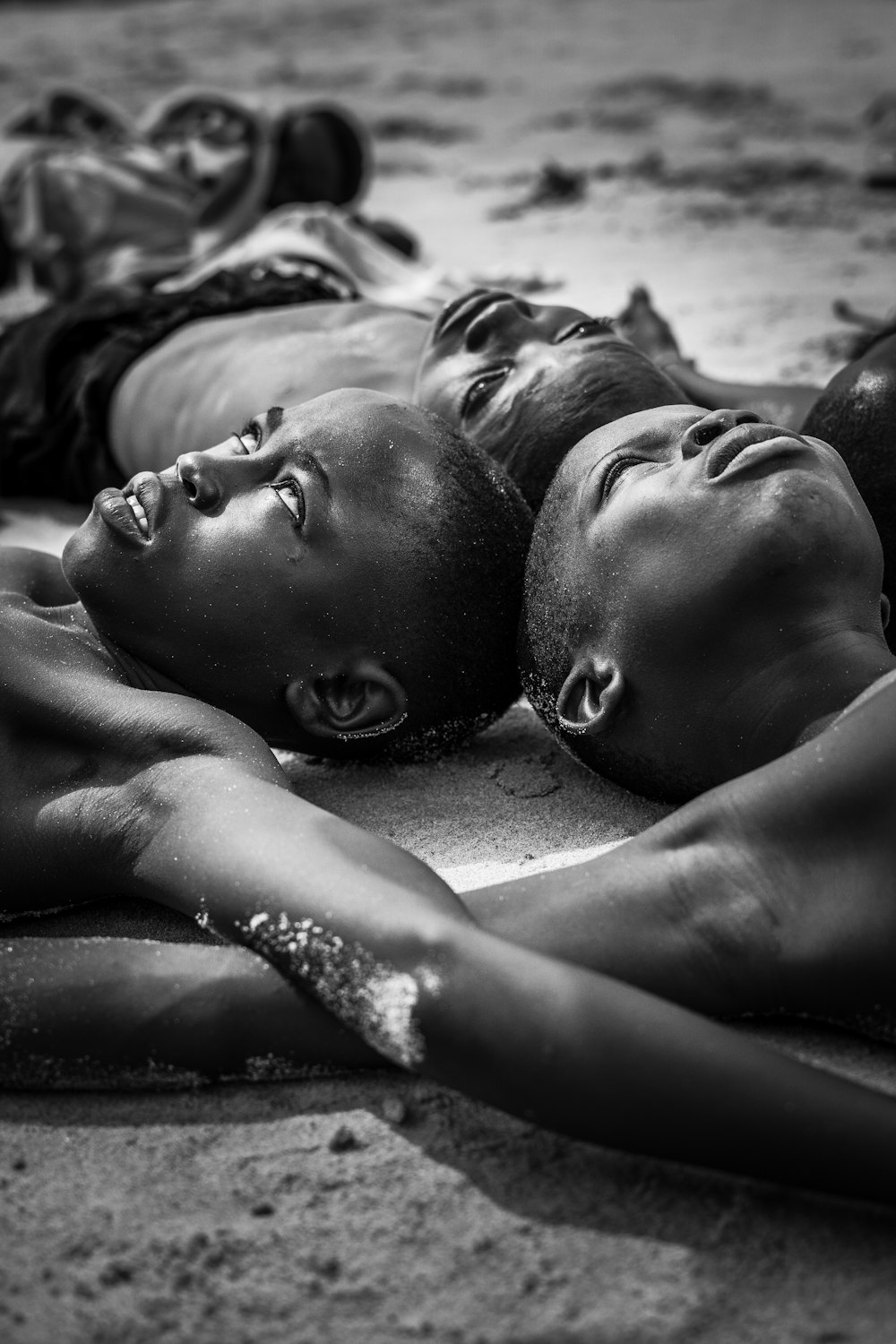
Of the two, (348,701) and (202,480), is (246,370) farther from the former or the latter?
(348,701)

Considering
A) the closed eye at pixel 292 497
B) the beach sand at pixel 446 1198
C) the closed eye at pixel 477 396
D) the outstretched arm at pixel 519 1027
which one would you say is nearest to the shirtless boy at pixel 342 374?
the closed eye at pixel 477 396

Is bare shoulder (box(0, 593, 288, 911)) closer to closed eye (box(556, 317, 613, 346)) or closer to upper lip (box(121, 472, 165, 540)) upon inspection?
upper lip (box(121, 472, 165, 540))

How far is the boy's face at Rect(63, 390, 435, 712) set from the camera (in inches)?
71.6

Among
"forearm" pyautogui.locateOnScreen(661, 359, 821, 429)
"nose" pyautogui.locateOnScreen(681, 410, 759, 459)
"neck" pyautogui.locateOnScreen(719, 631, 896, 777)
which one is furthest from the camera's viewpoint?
"forearm" pyautogui.locateOnScreen(661, 359, 821, 429)

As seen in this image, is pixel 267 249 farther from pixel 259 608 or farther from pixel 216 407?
pixel 259 608

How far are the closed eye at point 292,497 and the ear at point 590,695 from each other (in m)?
0.38

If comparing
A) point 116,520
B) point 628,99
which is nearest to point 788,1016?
point 116,520

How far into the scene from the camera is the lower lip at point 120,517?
1.87 m

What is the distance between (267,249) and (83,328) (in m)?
0.61

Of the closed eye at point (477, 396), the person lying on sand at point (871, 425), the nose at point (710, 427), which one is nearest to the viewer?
the nose at point (710, 427)

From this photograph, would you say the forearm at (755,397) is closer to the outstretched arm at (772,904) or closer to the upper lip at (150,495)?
the upper lip at (150,495)

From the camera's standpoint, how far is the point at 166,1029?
1.44 metres

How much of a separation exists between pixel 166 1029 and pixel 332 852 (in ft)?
0.76

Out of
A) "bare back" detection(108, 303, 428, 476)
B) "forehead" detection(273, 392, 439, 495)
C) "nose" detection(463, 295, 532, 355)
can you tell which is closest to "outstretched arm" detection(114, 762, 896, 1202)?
"forehead" detection(273, 392, 439, 495)
